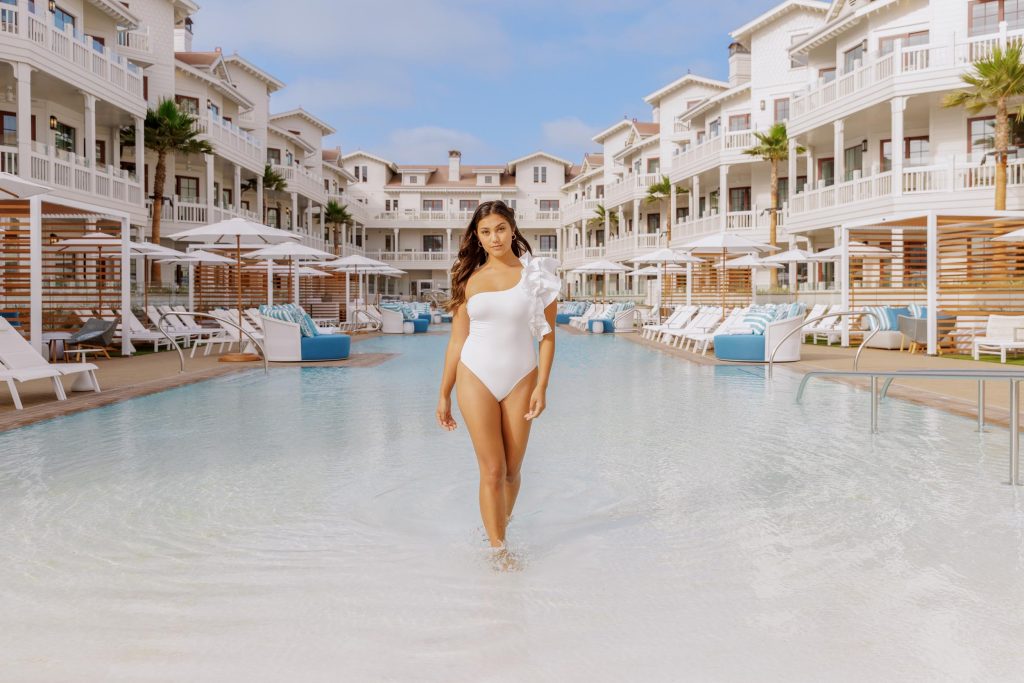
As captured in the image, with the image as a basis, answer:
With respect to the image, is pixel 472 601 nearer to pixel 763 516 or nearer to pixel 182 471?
pixel 763 516

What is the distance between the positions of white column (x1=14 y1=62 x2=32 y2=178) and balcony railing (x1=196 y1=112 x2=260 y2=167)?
10612mm

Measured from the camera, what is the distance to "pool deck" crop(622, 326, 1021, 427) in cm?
865

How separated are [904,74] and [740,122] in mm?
13346

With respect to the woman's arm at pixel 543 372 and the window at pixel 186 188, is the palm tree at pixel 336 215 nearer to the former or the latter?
the window at pixel 186 188

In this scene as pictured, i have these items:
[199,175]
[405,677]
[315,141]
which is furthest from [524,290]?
[315,141]

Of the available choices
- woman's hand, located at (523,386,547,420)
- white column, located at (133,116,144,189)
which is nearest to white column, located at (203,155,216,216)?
white column, located at (133,116,144,189)

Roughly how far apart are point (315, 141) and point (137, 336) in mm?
32759

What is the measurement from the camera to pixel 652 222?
45.5m

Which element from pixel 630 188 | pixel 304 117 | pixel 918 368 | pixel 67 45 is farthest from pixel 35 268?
pixel 304 117

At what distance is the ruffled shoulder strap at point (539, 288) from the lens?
342 cm

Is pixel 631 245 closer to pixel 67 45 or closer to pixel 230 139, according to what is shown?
pixel 230 139

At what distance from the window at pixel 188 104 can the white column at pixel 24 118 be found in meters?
11.7

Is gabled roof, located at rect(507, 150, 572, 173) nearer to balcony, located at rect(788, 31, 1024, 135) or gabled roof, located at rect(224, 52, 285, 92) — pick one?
gabled roof, located at rect(224, 52, 285, 92)

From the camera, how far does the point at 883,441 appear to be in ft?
22.9
